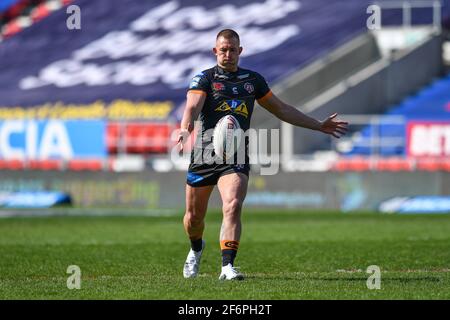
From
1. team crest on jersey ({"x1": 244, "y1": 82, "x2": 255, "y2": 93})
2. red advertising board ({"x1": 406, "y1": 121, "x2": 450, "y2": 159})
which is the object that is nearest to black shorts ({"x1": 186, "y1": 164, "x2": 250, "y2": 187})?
team crest on jersey ({"x1": 244, "y1": 82, "x2": 255, "y2": 93})

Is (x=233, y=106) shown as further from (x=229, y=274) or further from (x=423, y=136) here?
(x=423, y=136)

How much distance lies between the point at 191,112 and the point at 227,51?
0.69 m

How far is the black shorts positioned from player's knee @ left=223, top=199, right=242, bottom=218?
0.35 m

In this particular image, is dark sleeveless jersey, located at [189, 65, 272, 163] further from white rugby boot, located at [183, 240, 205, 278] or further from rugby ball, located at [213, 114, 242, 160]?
white rugby boot, located at [183, 240, 205, 278]

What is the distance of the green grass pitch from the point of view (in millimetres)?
8930

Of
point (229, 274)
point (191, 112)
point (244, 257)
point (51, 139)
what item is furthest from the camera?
point (51, 139)

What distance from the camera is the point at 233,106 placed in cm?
1018

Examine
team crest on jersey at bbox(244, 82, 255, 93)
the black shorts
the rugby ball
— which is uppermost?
team crest on jersey at bbox(244, 82, 255, 93)

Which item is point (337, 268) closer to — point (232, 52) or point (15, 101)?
point (232, 52)

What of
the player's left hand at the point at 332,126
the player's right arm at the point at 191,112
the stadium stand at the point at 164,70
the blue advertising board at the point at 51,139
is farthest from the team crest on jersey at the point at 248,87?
the blue advertising board at the point at 51,139

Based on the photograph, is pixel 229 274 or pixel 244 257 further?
pixel 244 257

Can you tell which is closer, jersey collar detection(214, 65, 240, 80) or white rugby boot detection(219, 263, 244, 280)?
white rugby boot detection(219, 263, 244, 280)

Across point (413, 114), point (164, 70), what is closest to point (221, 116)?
point (413, 114)
